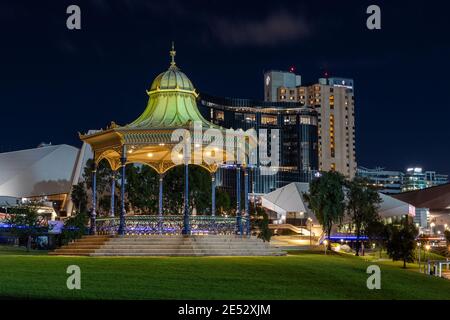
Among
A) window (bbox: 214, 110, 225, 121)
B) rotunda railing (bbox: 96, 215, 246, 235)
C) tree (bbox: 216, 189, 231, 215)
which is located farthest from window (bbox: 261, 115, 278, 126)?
rotunda railing (bbox: 96, 215, 246, 235)

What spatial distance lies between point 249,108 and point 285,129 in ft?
42.8

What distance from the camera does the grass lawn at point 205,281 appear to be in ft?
48.3

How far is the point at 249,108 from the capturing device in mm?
166375

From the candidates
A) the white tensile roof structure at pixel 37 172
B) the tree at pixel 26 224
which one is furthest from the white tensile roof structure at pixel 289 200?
the tree at pixel 26 224

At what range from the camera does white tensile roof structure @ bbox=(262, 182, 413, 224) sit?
97625mm

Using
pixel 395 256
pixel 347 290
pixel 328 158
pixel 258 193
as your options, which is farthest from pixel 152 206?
pixel 328 158

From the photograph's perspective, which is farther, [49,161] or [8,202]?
[49,161]

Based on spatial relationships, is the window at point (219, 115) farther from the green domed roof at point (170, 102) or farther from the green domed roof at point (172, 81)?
the green domed roof at point (172, 81)

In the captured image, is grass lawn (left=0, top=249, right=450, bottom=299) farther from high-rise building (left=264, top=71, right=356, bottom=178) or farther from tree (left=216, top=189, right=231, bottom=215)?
high-rise building (left=264, top=71, right=356, bottom=178)

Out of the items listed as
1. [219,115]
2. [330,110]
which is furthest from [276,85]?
[219,115]

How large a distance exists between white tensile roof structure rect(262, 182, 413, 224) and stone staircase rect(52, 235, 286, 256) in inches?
2732

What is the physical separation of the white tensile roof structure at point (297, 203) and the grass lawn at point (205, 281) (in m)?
77.5
